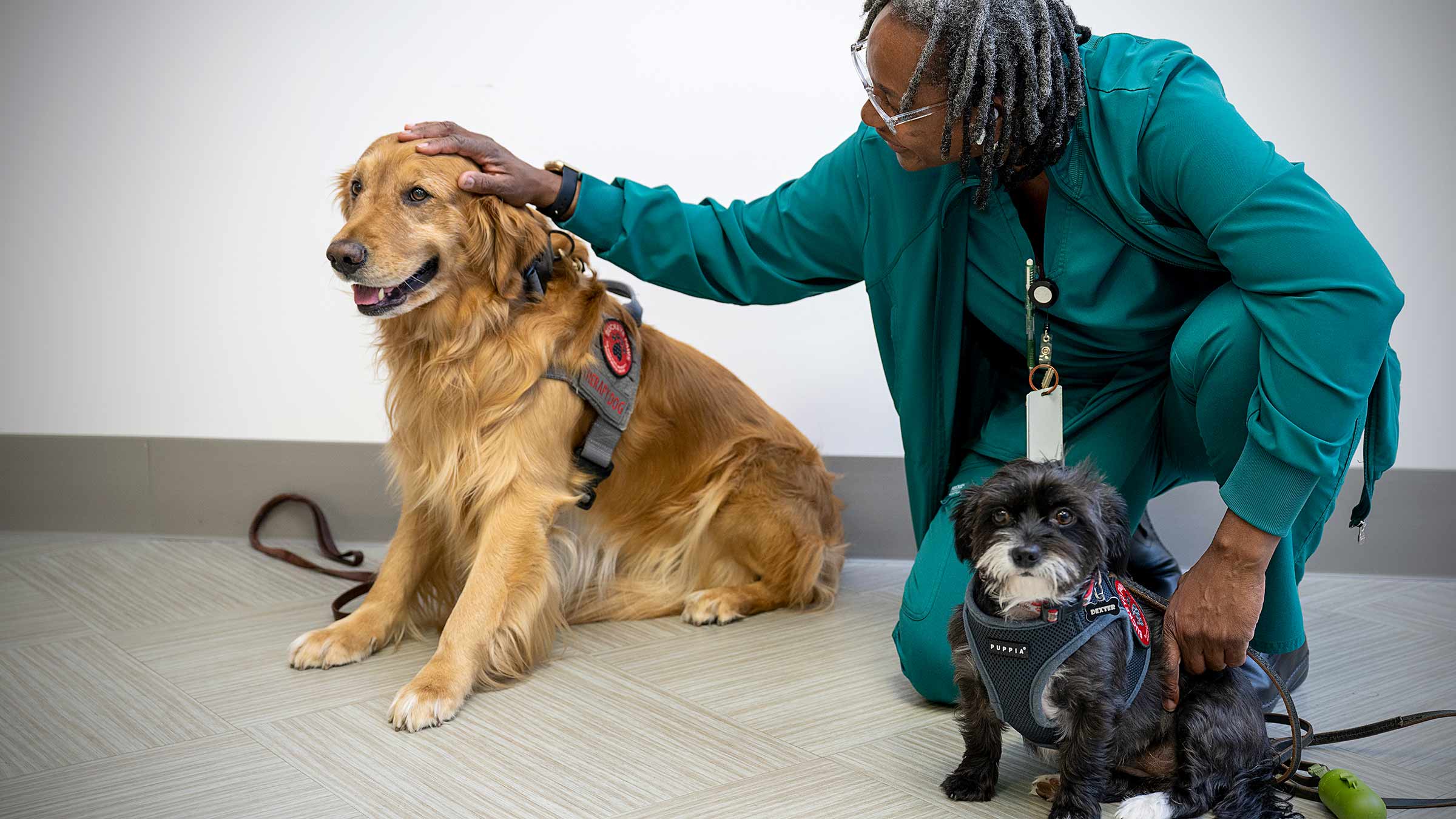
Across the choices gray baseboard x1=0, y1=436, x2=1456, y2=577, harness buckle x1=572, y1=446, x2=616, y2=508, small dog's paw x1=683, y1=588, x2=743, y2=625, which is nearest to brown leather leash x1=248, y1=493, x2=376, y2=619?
gray baseboard x1=0, y1=436, x2=1456, y2=577

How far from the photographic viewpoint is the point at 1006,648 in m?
1.49

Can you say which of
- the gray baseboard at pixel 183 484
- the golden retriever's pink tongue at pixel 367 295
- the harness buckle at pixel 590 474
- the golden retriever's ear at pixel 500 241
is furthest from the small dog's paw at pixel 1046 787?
the gray baseboard at pixel 183 484

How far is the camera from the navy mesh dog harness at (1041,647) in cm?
147

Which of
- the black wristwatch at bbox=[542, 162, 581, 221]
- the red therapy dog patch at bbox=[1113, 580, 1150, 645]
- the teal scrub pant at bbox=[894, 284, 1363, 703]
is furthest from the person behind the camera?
the black wristwatch at bbox=[542, 162, 581, 221]

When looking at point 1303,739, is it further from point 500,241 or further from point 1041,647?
point 500,241

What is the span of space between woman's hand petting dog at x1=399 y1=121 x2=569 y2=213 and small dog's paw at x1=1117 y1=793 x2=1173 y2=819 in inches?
59.1

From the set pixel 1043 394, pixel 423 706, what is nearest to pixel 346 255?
pixel 423 706

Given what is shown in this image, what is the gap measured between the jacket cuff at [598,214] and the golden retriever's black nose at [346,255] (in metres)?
0.41

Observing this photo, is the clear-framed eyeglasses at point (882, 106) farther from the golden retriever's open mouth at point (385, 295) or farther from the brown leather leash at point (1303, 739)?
the golden retriever's open mouth at point (385, 295)

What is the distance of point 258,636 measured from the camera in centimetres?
244

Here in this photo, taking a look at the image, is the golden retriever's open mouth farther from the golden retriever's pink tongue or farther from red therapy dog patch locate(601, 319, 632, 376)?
red therapy dog patch locate(601, 319, 632, 376)

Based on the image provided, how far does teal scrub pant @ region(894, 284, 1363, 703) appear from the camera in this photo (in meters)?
1.77

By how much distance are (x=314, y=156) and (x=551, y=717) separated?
199 cm

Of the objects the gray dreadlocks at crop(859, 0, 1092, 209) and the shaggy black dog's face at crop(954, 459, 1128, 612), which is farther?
the gray dreadlocks at crop(859, 0, 1092, 209)
